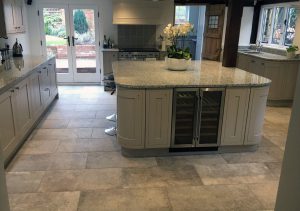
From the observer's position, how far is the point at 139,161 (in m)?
3.29

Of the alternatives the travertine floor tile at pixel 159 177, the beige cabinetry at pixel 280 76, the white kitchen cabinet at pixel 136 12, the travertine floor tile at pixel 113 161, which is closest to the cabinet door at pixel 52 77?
the white kitchen cabinet at pixel 136 12

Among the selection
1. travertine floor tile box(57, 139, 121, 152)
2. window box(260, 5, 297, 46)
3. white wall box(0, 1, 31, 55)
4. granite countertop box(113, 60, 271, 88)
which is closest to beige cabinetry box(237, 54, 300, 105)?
window box(260, 5, 297, 46)

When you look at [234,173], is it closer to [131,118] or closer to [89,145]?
[131,118]

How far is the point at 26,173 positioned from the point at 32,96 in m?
1.43

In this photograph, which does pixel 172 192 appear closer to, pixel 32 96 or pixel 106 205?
pixel 106 205

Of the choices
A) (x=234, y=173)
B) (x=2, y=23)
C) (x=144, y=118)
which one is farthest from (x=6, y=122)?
(x=234, y=173)

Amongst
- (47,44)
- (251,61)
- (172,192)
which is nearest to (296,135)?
(172,192)

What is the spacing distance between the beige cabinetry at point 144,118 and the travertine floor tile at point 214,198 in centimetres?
75

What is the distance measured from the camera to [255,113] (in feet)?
11.2

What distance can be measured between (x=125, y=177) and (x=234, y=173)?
123 cm

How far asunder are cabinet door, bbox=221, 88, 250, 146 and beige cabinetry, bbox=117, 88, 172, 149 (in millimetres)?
718

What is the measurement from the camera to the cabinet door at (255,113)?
11.0 ft

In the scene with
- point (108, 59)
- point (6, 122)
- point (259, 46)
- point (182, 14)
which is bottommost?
point (6, 122)

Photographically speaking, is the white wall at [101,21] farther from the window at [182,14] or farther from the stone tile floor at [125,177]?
the window at [182,14]
